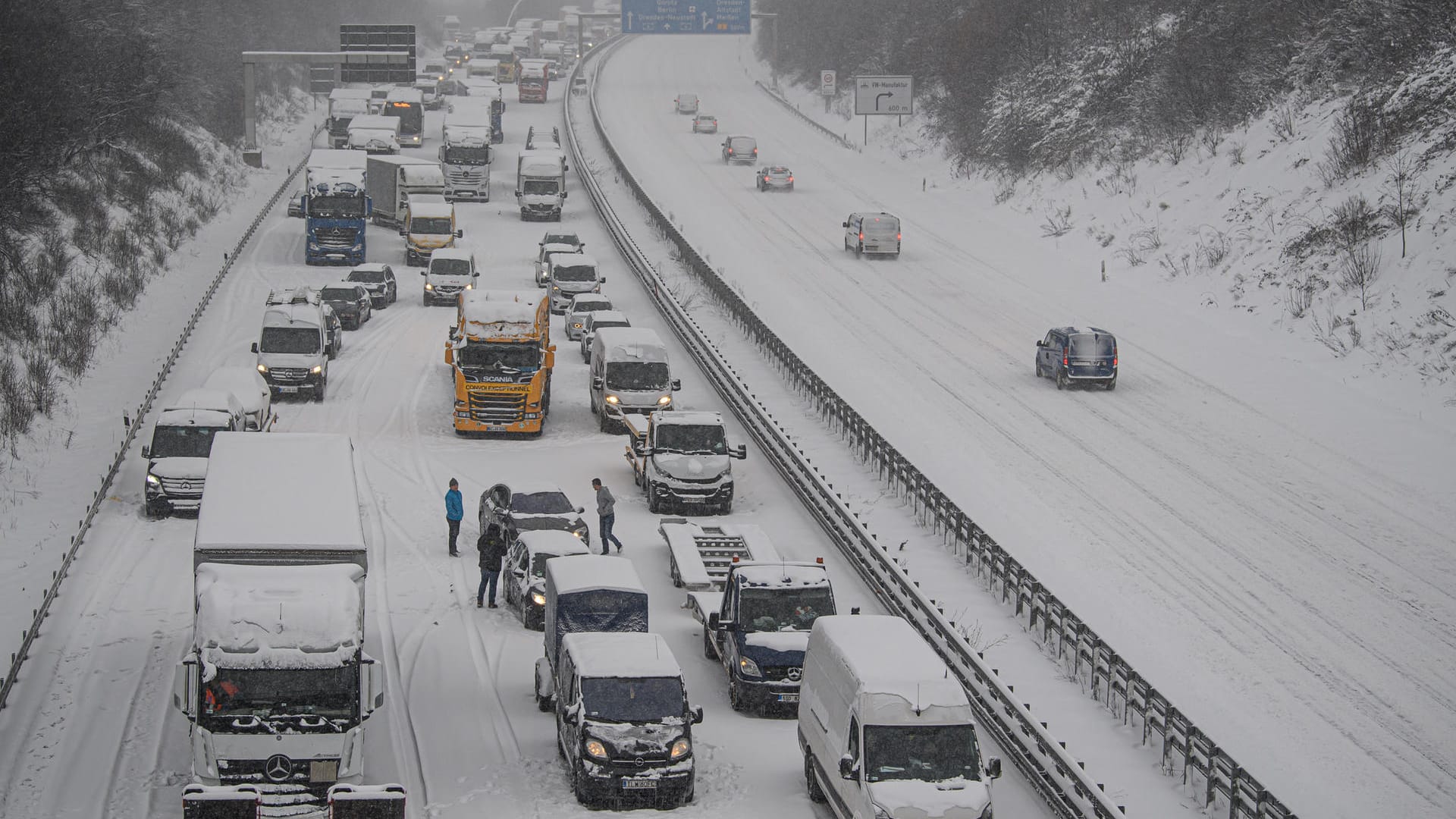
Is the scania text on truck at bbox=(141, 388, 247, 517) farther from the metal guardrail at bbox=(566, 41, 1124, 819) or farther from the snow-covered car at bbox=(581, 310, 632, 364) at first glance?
the snow-covered car at bbox=(581, 310, 632, 364)

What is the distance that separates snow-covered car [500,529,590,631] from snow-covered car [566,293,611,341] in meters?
20.8

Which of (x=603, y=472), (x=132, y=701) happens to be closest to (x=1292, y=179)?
(x=603, y=472)

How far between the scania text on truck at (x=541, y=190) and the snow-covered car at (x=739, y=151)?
1976cm

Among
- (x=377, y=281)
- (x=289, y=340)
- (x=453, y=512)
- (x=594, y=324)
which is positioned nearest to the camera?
(x=453, y=512)

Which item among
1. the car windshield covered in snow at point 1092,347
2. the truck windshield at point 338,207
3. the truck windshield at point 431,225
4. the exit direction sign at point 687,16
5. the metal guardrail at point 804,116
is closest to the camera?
the car windshield covered in snow at point 1092,347

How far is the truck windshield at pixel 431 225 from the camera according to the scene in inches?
2280

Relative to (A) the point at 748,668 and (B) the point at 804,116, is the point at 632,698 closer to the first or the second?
(A) the point at 748,668

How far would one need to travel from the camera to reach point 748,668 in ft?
71.9

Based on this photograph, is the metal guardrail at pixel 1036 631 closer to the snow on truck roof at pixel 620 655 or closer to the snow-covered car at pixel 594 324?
the snow-covered car at pixel 594 324

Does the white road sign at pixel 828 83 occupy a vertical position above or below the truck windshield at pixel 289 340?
above

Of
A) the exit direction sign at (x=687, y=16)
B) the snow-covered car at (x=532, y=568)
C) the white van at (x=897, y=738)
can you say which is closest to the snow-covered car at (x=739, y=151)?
the exit direction sign at (x=687, y=16)

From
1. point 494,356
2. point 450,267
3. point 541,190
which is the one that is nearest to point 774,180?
point 541,190

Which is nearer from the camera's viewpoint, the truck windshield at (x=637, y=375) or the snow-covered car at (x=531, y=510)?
the snow-covered car at (x=531, y=510)

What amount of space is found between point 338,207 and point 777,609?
1487 inches
